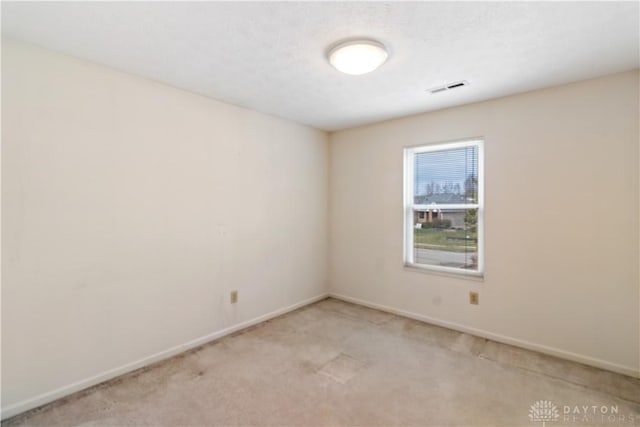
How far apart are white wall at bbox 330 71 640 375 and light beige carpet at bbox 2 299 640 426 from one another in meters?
0.26

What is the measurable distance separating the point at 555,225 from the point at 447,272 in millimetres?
1083

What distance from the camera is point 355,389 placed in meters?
2.22

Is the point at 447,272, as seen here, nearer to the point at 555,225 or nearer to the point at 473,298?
the point at 473,298

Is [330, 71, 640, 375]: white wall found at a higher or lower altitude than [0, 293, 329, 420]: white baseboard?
higher

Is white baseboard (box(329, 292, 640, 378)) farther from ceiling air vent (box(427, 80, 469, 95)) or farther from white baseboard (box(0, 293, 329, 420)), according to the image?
ceiling air vent (box(427, 80, 469, 95))

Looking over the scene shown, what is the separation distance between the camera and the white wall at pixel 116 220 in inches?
79.3

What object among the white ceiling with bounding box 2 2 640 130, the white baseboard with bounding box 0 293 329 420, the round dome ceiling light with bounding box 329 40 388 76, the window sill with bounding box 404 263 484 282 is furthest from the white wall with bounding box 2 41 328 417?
the window sill with bounding box 404 263 484 282

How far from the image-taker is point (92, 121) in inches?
90.4

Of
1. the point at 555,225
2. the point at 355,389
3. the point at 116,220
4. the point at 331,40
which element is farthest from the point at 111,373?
the point at 555,225

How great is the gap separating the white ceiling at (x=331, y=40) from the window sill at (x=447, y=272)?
1.78 m

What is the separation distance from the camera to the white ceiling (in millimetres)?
1696

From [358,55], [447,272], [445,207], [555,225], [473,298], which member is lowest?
[473,298]
